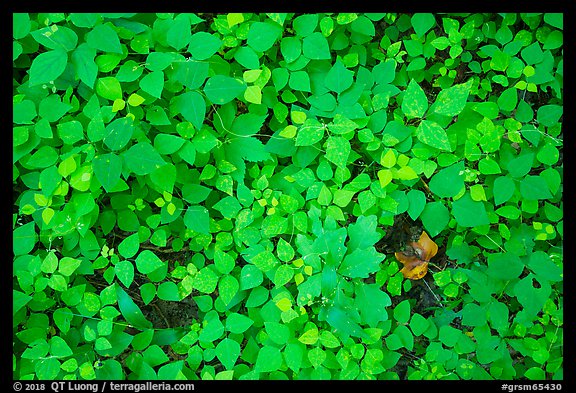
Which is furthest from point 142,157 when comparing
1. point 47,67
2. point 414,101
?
point 414,101

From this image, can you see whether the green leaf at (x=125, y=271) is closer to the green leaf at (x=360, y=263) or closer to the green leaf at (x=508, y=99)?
the green leaf at (x=360, y=263)

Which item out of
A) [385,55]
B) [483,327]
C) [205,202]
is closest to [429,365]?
[483,327]

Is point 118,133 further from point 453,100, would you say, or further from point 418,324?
point 418,324

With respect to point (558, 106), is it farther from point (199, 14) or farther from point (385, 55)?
point (199, 14)

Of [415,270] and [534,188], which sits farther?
[415,270]

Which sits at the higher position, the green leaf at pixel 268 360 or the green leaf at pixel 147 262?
the green leaf at pixel 147 262

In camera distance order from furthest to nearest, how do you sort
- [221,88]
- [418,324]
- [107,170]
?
[418,324], [221,88], [107,170]

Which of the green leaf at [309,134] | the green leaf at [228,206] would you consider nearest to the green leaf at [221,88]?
the green leaf at [309,134]
